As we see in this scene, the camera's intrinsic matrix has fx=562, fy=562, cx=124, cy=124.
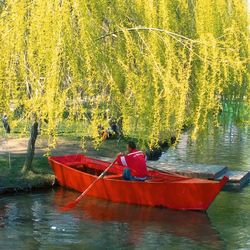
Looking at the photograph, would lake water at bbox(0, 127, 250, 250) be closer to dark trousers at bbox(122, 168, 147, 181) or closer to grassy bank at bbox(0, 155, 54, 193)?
grassy bank at bbox(0, 155, 54, 193)

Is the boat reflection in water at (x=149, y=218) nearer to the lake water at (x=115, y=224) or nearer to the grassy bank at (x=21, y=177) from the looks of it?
the lake water at (x=115, y=224)

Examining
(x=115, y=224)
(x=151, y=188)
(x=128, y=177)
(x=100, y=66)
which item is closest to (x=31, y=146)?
(x=128, y=177)

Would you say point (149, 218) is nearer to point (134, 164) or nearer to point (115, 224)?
point (115, 224)

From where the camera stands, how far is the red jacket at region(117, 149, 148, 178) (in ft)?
43.6

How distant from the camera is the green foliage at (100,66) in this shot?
9.97 metres

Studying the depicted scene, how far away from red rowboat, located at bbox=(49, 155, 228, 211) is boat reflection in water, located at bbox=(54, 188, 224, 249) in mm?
174

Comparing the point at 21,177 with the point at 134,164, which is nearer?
the point at 134,164

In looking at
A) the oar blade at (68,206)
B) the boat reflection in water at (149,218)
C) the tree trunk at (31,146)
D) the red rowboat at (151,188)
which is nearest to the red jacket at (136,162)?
the red rowboat at (151,188)

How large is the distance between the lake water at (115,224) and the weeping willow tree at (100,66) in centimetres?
183

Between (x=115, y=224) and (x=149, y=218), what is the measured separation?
92cm

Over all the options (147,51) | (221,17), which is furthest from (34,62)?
(221,17)

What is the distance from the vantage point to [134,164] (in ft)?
43.7

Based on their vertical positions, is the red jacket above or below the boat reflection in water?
above

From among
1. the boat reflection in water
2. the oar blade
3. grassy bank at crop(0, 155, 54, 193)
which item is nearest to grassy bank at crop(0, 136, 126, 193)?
grassy bank at crop(0, 155, 54, 193)
